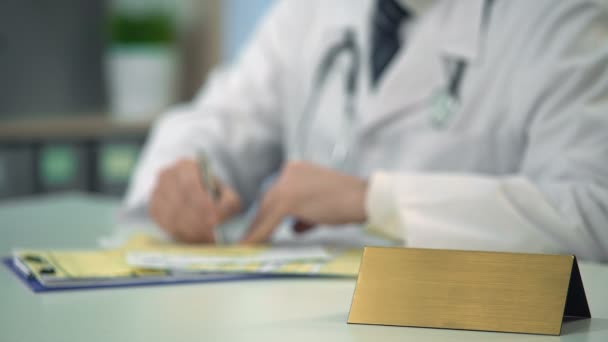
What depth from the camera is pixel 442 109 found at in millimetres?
1216

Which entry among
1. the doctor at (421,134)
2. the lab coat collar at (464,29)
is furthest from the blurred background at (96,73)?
the lab coat collar at (464,29)

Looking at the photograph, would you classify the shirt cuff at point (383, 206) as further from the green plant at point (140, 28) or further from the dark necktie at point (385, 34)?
the green plant at point (140, 28)

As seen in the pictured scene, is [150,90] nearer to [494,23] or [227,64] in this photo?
[227,64]

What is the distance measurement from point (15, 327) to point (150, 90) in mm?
2147

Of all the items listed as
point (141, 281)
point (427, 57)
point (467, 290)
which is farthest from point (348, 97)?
point (467, 290)

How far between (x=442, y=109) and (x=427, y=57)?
9cm

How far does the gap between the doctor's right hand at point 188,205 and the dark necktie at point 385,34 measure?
0.33 meters

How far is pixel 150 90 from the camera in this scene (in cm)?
276

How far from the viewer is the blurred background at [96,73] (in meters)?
2.47

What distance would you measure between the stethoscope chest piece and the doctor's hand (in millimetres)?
202

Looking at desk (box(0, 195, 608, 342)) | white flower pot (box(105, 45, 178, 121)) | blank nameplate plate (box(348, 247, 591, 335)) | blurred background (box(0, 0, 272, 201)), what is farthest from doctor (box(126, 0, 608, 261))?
white flower pot (box(105, 45, 178, 121))

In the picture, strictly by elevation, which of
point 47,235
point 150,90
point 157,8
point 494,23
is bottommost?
point 150,90

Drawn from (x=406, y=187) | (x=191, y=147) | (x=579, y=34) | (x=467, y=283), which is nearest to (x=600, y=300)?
(x=467, y=283)

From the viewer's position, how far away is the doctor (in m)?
0.96
